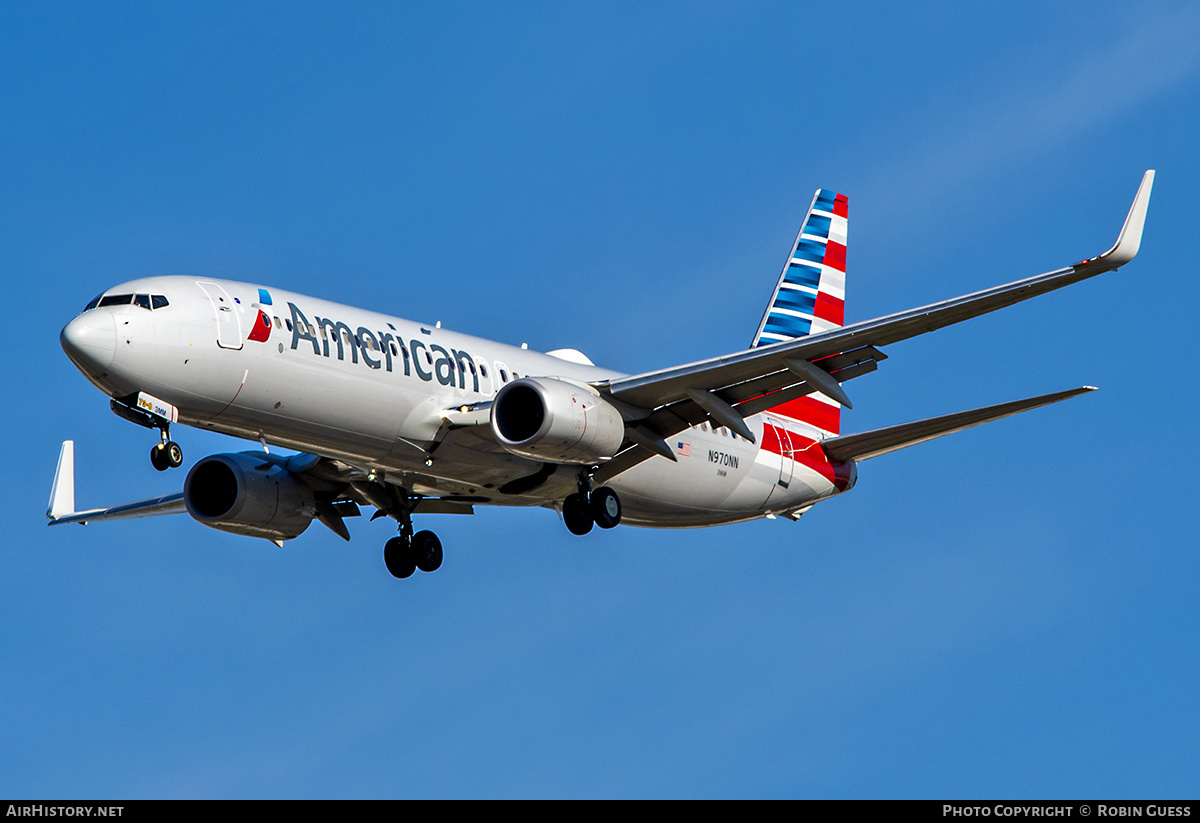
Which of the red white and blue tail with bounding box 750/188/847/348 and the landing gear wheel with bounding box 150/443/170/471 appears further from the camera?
the red white and blue tail with bounding box 750/188/847/348

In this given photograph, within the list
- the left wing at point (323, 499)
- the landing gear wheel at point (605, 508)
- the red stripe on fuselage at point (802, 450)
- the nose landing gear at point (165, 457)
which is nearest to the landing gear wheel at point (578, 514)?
the landing gear wheel at point (605, 508)

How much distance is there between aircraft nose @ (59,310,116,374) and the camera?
90.4 feet

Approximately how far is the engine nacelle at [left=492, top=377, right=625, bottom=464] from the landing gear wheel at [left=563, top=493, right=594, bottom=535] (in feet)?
6.60

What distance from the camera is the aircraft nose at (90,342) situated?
2756cm

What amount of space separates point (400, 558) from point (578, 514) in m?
5.14

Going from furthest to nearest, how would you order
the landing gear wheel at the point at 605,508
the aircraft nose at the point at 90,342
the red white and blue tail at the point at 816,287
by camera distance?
1. the red white and blue tail at the point at 816,287
2. the landing gear wheel at the point at 605,508
3. the aircraft nose at the point at 90,342

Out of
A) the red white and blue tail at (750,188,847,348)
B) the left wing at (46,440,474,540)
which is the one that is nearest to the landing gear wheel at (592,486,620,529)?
the left wing at (46,440,474,540)

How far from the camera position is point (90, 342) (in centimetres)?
2756

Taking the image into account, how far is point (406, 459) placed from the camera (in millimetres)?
31625

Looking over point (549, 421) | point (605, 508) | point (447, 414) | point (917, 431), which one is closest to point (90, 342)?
point (447, 414)

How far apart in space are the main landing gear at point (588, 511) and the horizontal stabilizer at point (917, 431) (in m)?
7.14

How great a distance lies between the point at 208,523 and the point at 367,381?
7259 mm

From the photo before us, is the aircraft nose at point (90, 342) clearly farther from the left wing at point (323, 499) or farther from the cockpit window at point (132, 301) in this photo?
the left wing at point (323, 499)

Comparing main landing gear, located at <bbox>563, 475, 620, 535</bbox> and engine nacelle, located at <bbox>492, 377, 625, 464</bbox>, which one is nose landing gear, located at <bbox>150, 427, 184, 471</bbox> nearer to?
engine nacelle, located at <bbox>492, 377, 625, 464</bbox>
